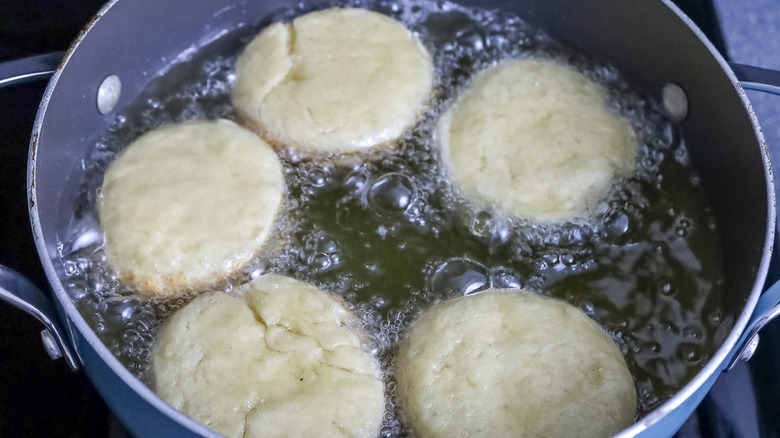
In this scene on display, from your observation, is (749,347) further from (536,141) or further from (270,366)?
(270,366)

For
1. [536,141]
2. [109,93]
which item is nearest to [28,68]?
[109,93]

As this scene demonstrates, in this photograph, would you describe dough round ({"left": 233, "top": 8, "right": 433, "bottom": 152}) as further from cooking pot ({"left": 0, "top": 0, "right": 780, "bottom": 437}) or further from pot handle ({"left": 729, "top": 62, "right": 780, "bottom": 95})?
pot handle ({"left": 729, "top": 62, "right": 780, "bottom": 95})

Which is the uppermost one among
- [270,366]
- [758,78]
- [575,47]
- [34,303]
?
[758,78]

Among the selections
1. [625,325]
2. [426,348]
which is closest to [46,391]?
[426,348]

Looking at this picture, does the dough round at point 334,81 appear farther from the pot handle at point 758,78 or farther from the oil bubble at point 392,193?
the pot handle at point 758,78

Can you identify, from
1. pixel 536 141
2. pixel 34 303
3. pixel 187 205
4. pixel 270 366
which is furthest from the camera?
pixel 536 141

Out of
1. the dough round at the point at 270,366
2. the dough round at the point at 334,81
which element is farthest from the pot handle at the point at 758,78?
the dough round at the point at 270,366
